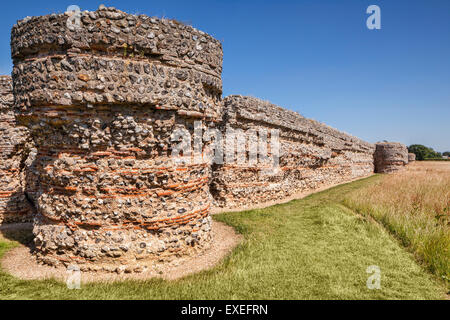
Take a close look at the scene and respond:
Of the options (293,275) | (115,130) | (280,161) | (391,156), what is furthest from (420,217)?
(391,156)

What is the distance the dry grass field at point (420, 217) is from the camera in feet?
17.9

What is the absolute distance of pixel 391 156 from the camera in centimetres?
2531

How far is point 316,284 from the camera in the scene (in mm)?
4461

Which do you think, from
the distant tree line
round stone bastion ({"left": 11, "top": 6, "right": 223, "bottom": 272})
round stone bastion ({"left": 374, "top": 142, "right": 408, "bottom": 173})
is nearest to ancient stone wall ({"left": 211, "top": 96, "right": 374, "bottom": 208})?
round stone bastion ({"left": 11, "top": 6, "right": 223, "bottom": 272})

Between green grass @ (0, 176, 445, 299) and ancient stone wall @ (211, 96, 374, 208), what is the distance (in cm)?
328

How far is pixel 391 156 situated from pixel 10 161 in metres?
28.1

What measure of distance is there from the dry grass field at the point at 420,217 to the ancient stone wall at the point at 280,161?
3.18 meters

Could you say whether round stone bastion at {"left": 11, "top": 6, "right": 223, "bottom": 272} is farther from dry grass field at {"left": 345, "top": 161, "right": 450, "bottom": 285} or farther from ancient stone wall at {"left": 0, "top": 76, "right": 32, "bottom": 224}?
dry grass field at {"left": 345, "top": 161, "right": 450, "bottom": 285}

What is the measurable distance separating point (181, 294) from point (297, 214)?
6249mm

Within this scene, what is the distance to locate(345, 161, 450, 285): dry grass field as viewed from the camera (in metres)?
5.46

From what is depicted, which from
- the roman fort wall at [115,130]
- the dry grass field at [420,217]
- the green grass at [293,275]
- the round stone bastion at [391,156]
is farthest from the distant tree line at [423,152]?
the roman fort wall at [115,130]

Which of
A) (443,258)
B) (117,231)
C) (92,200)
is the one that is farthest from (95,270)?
(443,258)
